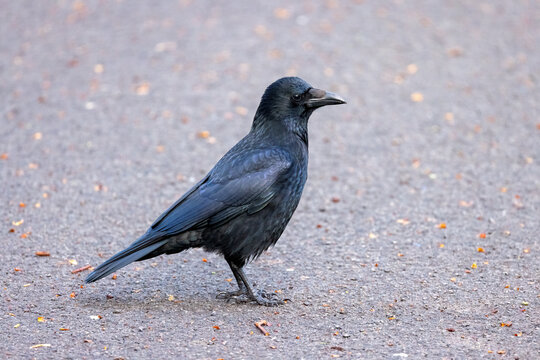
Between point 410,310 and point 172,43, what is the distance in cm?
730

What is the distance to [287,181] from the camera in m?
5.42

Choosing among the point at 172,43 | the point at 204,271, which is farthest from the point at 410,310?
the point at 172,43

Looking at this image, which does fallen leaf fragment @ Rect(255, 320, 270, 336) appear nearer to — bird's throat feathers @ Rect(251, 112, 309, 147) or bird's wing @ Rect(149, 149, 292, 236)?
bird's wing @ Rect(149, 149, 292, 236)

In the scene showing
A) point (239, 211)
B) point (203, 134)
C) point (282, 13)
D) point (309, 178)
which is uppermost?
point (282, 13)

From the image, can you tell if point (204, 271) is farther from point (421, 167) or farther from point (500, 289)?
point (421, 167)

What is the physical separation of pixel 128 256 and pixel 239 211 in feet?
2.74

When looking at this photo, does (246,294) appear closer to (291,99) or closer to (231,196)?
(231,196)

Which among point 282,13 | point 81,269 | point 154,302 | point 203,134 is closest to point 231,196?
point 154,302

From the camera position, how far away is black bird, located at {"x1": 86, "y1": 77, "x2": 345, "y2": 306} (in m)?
5.29

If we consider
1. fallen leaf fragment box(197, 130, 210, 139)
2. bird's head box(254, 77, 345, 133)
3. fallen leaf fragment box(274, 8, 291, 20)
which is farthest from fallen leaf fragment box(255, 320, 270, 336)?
fallen leaf fragment box(274, 8, 291, 20)

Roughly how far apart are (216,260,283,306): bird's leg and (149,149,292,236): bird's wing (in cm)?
46

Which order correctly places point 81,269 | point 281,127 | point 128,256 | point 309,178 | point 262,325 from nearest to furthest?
1. point 262,325
2. point 128,256
3. point 281,127
4. point 81,269
5. point 309,178

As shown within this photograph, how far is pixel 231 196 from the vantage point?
536 centimetres

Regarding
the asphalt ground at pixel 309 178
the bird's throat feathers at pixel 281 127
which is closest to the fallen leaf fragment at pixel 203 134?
the asphalt ground at pixel 309 178
